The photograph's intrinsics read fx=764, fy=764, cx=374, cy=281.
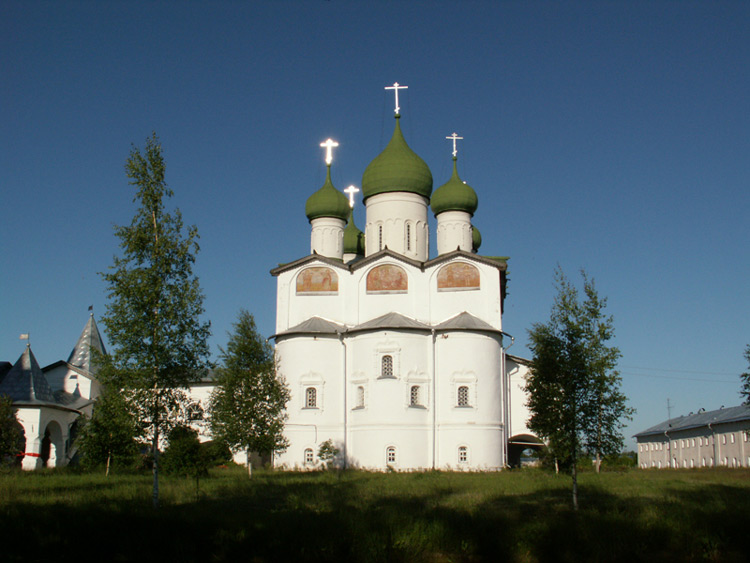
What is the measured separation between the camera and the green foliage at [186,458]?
1897 centimetres

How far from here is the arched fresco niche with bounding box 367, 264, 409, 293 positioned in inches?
1190

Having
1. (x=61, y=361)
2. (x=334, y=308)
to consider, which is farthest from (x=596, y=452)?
(x=61, y=361)

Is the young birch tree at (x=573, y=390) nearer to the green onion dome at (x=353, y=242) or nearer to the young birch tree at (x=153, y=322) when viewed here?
the young birch tree at (x=153, y=322)

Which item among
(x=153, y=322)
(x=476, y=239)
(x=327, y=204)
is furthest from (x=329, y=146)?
(x=153, y=322)

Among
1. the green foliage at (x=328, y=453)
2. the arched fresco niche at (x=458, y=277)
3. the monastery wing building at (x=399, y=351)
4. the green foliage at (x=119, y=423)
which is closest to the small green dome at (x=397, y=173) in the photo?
the monastery wing building at (x=399, y=351)

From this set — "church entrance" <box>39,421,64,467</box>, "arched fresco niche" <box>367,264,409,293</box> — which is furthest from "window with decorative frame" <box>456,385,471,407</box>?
"church entrance" <box>39,421,64,467</box>

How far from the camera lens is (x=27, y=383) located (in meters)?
30.9

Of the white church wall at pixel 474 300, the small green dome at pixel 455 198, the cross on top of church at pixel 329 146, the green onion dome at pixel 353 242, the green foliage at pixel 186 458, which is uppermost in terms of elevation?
the cross on top of church at pixel 329 146

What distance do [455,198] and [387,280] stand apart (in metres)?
5.55

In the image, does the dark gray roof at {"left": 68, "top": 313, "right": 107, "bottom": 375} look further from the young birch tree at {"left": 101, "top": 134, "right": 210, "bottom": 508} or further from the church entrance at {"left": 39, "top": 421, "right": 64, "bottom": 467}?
the young birch tree at {"left": 101, "top": 134, "right": 210, "bottom": 508}

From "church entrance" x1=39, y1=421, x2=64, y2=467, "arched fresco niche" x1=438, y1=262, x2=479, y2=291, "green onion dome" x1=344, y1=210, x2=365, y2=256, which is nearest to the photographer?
"arched fresco niche" x1=438, y1=262, x2=479, y2=291

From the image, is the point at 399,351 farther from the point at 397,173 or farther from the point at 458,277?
the point at 397,173

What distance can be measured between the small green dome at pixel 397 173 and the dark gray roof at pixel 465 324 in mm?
6270

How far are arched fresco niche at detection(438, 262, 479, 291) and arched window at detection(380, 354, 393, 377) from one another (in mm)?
3632
